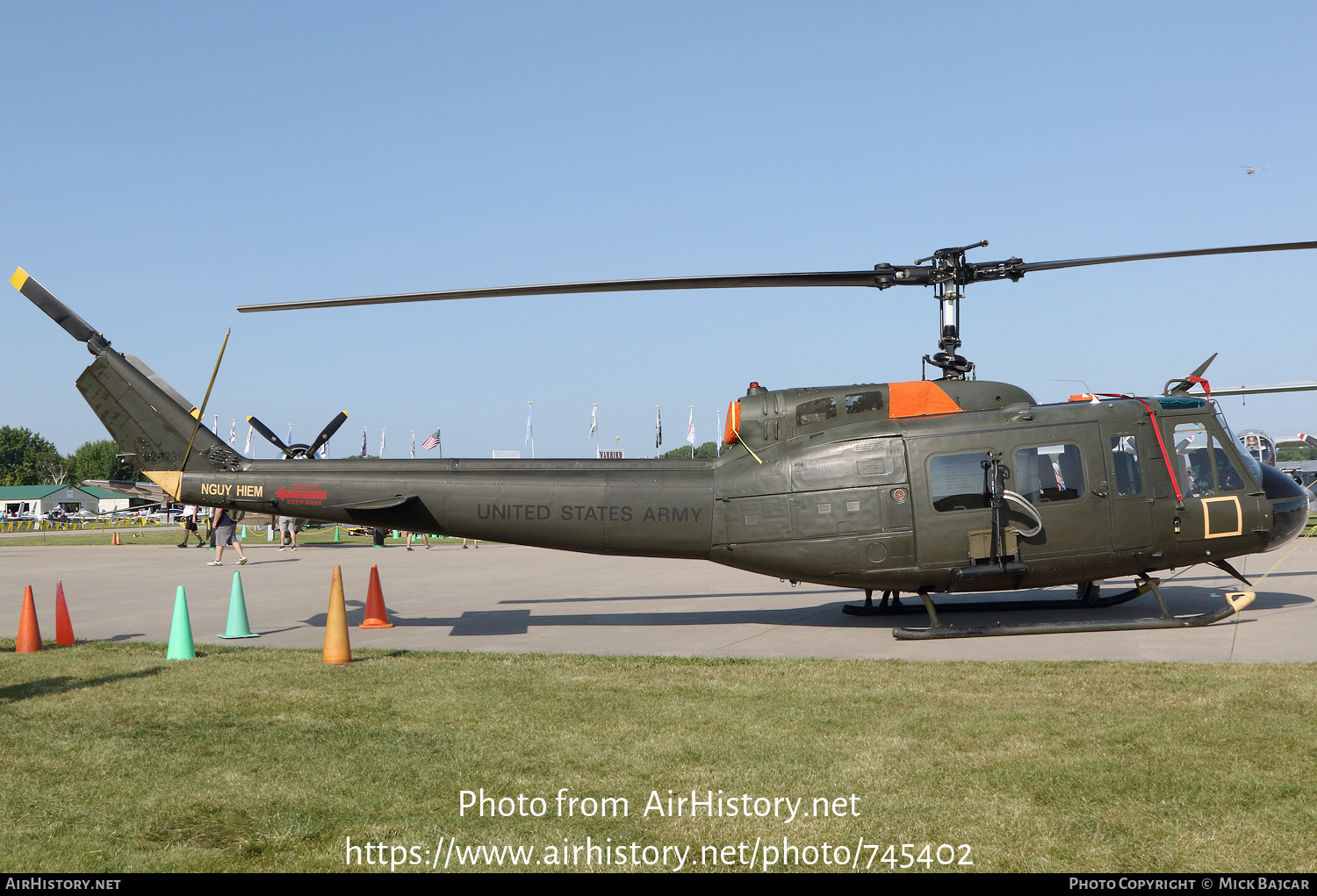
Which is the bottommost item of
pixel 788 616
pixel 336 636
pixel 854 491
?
pixel 788 616

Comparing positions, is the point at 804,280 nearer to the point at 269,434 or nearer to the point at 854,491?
the point at 854,491

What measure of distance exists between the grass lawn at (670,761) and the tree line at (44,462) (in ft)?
533

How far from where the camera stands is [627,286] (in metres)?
9.80

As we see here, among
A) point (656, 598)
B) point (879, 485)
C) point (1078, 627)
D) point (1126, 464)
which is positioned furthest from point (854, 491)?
point (656, 598)

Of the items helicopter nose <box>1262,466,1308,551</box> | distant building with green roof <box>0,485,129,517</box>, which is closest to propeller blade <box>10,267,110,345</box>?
helicopter nose <box>1262,466,1308,551</box>

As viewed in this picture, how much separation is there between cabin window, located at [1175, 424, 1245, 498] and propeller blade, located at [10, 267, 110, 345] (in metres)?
13.4

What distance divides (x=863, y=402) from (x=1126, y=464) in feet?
9.97

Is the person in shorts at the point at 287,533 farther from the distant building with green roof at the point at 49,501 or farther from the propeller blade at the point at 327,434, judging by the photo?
the distant building with green roof at the point at 49,501

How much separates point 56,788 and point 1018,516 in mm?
9242

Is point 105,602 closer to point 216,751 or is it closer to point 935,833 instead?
point 216,751

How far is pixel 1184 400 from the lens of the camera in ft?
36.1

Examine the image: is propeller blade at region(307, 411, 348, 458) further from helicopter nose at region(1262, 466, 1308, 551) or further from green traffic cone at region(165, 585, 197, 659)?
helicopter nose at region(1262, 466, 1308, 551)

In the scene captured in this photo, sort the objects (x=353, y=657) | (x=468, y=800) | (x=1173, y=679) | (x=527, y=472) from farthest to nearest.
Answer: (x=527, y=472) → (x=353, y=657) → (x=1173, y=679) → (x=468, y=800)
